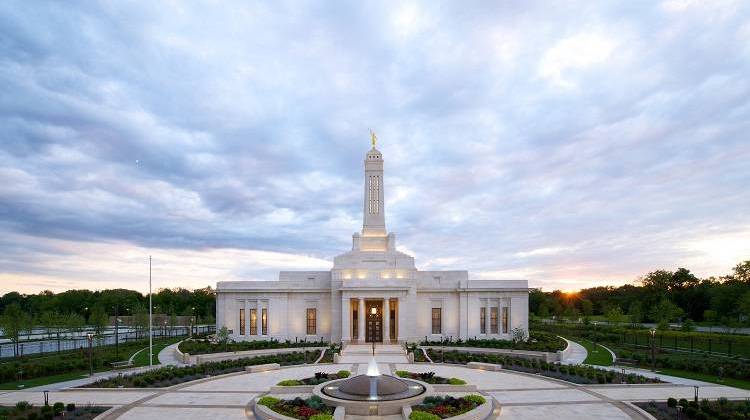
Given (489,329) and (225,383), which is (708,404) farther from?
(489,329)

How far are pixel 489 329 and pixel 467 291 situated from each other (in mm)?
5005

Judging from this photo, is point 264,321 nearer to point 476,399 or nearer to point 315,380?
point 315,380

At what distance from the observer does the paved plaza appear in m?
23.0

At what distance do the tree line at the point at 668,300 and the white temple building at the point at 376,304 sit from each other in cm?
1883

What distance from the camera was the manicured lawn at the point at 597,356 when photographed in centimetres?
4012

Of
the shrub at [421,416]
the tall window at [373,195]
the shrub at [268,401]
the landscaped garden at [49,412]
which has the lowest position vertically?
the landscaped garden at [49,412]

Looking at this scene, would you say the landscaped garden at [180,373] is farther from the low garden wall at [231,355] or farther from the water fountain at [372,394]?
the water fountain at [372,394]

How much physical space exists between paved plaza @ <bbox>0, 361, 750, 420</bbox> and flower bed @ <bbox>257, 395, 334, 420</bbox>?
114 cm

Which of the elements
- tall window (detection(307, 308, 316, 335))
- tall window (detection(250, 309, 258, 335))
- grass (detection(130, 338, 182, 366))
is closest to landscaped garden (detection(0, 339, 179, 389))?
grass (detection(130, 338, 182, 366))

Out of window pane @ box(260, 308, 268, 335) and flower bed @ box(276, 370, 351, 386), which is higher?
flower bed @ box(276, 370, 351, 386)

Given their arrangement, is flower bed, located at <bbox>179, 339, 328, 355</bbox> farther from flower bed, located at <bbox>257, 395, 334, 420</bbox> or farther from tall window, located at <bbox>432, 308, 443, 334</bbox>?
flower bed, located at <bbox>257, 395, 334, 420</bbox>

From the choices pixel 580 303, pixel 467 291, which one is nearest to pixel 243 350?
pixel 467 291

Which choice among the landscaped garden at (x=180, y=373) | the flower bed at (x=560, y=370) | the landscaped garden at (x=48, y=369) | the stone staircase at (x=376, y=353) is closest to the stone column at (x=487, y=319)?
the stone staircase at (x=376, y=353)

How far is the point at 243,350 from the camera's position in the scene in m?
46.1
